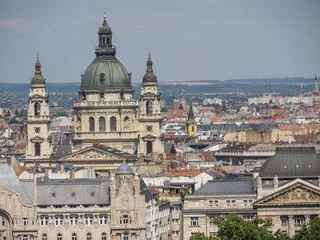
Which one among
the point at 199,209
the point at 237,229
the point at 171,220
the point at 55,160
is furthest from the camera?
the point at 55,160

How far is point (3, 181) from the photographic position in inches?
5295

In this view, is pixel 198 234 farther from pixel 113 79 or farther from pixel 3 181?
pixel 113 79

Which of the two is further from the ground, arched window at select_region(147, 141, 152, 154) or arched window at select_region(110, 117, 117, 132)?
arched window at select_region(110, 117, 117, 132)

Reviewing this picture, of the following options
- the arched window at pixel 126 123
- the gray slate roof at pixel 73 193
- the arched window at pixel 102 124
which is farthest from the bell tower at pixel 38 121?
the gray slate roof at pixel 73 193

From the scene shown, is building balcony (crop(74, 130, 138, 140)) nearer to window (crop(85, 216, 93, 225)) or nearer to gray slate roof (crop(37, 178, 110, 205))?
gray slate roof (crop(37, 178, 110, 205))

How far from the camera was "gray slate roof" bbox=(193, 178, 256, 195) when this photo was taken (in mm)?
132875

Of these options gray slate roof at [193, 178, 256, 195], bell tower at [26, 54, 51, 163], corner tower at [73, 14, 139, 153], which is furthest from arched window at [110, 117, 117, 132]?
gray slate roof at [193, 178, 256, 195]

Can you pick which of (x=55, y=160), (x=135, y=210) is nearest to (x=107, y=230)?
(x=135, y=210)

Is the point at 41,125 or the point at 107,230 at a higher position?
the point at 41,125

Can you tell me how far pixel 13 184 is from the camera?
441ft

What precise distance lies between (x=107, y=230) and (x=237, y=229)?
13.6 m

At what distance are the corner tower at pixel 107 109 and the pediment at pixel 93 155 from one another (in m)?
4.82

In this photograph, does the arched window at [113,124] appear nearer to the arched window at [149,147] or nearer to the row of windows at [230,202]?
the arched window at [149,147]

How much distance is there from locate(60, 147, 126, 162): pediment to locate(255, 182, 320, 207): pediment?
183ft
